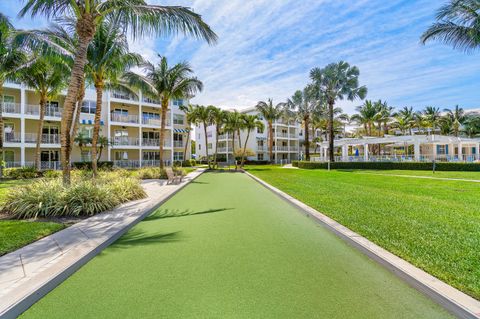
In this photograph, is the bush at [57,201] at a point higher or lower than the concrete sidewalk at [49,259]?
higher

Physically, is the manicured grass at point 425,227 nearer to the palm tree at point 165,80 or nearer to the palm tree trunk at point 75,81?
the palm tree trunk at point 75,81

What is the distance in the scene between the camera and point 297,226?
6383 mm

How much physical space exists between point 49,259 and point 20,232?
6.72ft

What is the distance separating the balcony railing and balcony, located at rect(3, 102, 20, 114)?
8948 millimetres

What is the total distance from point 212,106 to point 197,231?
3506 cm

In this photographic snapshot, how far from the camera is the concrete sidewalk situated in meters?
3.04

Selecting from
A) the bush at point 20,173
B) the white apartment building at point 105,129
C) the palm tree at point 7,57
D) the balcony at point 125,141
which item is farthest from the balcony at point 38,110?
the palm tree at point 7,57

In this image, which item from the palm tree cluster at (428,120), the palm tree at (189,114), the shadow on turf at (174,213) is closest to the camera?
the shadow on turf at (174,213)

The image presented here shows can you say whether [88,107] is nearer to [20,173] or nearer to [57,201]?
[20,173]

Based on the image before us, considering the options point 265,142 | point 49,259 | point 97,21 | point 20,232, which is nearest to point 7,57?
point 97,21

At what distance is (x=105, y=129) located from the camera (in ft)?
108

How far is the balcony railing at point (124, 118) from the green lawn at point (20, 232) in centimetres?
2891

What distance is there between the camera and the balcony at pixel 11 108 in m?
25.8

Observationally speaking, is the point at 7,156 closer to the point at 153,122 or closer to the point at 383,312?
the point at 153,122
